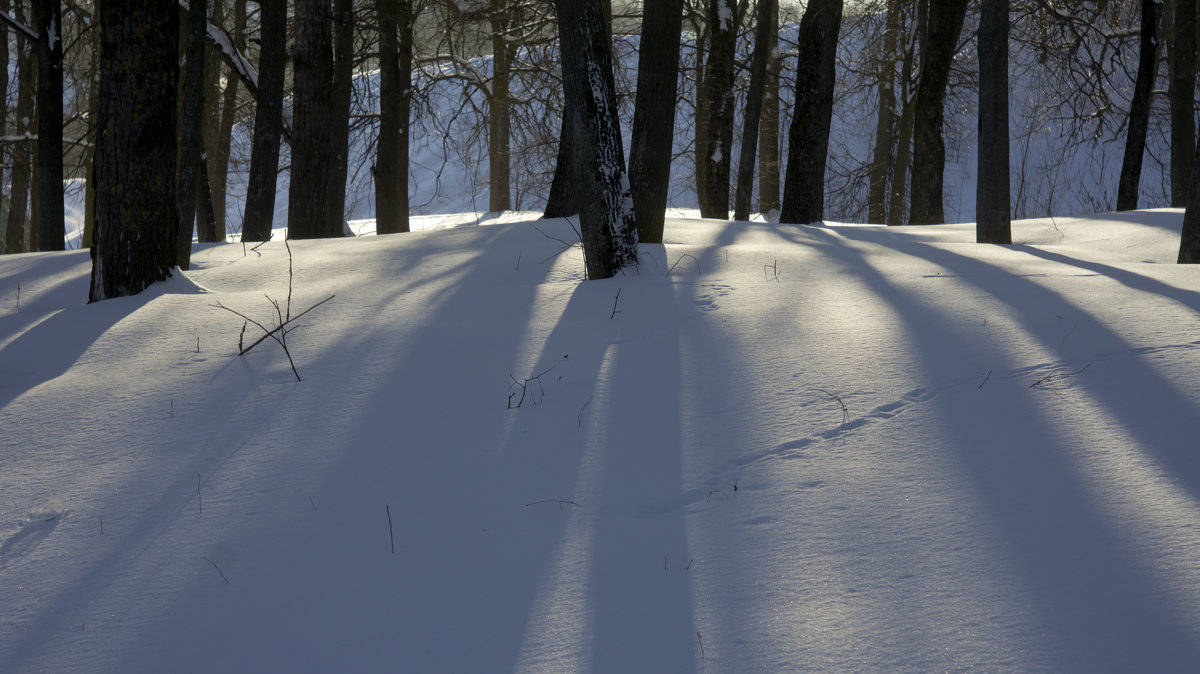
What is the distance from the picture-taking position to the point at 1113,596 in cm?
166

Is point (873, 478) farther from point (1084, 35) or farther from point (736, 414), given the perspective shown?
point (1084, 35)

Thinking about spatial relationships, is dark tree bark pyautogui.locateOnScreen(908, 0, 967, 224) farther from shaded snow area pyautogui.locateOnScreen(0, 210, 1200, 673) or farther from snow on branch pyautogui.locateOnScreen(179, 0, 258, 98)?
snow on branch pyautogui.locateOnScreen(179, 0, 258, 98)

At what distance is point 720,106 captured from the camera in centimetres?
1099

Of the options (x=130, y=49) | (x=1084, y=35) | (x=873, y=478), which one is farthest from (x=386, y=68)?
(x=873, y=478)

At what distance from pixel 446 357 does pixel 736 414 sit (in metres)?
1.37

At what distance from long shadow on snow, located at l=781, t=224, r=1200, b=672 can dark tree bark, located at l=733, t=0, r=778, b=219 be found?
32.7 ft

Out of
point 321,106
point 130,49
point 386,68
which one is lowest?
point 130,49

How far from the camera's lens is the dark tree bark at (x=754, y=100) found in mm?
11609

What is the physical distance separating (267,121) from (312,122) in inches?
18.5

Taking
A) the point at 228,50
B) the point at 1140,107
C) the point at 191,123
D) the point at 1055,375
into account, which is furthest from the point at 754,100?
the point at 1055,375

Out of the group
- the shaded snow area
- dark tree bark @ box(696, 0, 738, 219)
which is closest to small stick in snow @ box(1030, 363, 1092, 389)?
the shaded snow area

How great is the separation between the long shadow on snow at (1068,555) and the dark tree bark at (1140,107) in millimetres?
10071

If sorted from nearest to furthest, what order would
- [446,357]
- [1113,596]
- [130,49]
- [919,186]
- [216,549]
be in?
1. [1113,596]
2. [216,549]
3. [446,357]
4. [130,49]
5. [919,186]

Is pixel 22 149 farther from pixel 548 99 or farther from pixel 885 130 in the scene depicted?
pixel 885 130
